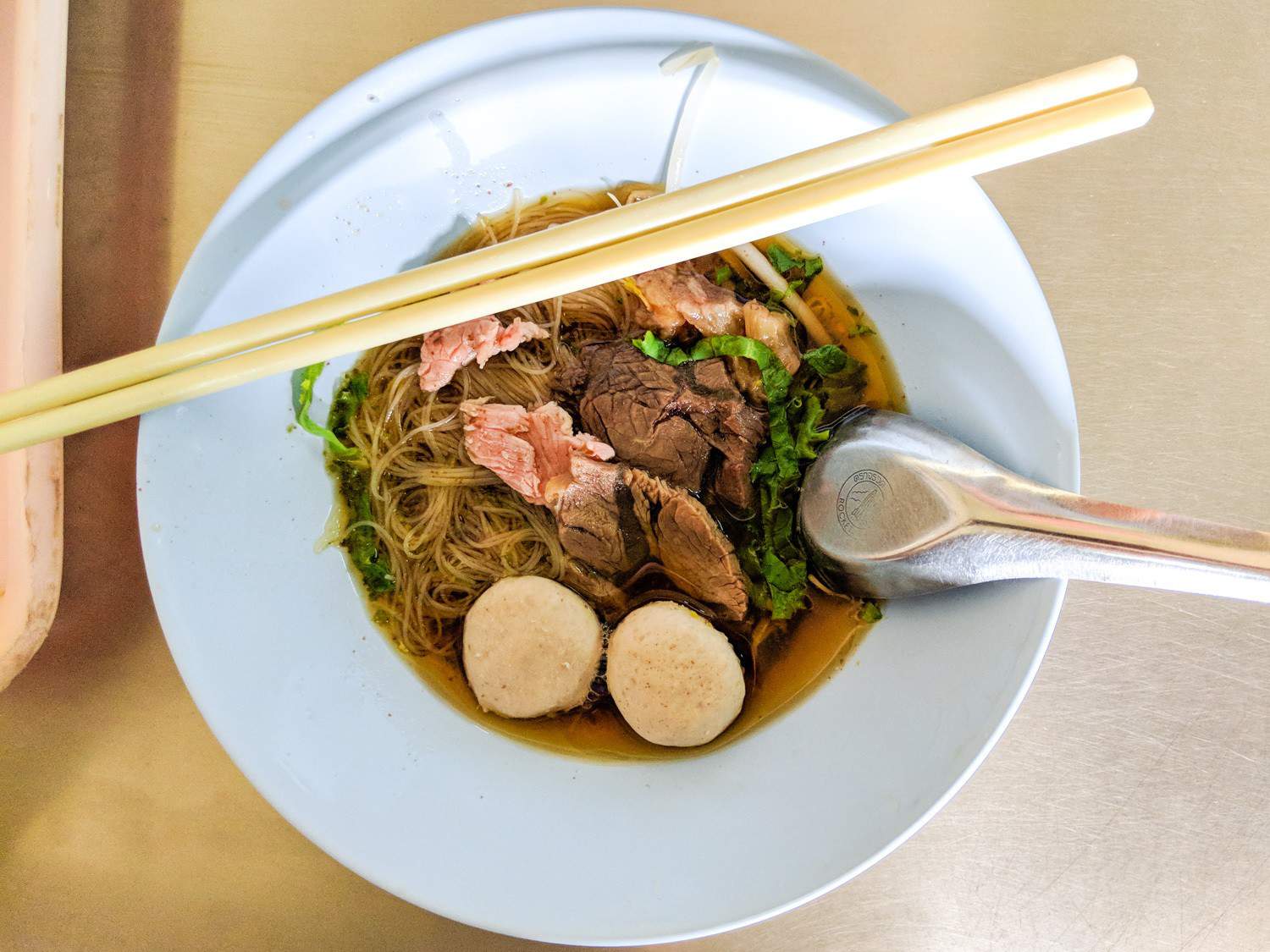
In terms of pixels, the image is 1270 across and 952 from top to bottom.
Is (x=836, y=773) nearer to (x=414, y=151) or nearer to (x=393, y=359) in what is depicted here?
(x=393, y=359)

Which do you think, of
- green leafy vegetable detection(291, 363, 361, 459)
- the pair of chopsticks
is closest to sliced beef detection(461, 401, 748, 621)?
green leafy vegetable detection(291, 363, 361, 459)

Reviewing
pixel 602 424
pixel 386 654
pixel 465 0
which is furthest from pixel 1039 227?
pixel 386 654

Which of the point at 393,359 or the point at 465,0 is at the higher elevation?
the point at 465,0

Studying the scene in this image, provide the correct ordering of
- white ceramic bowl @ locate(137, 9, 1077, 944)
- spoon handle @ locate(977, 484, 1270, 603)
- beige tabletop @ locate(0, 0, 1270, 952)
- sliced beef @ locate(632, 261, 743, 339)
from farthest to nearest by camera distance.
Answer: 1. beige tabletop @ locate(0, 0, 1270, 952)
2. sliced beef @ locate(632, 261, 743, 339)
3. white ceramic bowl @ locate(137, 9, 1077, 944)
4. spoon handle @ locate(977, 484, 1270, 603)

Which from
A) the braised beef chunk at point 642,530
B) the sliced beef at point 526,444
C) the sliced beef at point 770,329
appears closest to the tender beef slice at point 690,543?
the braised beef chunk at point 642,530

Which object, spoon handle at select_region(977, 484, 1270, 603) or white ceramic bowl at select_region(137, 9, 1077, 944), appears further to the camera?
white ceramic bowl at select_region(137, 9, 1077, 944)

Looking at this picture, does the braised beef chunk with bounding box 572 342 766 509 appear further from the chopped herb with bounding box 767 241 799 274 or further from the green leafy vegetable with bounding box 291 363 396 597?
the green leafy vegetable with bounding box 291 363 396 597

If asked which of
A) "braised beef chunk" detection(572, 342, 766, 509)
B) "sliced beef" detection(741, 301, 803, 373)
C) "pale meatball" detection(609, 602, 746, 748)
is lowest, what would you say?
"pale meatball" detection(609, 602, 746, 748)
